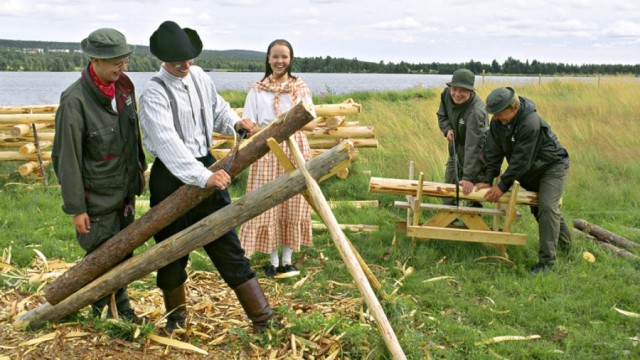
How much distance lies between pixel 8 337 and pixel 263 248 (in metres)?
2.50

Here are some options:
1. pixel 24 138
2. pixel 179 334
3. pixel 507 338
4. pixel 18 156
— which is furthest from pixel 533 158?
pixel 24 138

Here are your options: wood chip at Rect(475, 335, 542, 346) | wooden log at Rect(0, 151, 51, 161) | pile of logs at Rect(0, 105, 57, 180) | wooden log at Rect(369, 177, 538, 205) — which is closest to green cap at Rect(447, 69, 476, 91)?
wooden log at Rect(369, 177, 538, 205)

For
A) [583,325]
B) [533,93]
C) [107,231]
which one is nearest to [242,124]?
[107,231]

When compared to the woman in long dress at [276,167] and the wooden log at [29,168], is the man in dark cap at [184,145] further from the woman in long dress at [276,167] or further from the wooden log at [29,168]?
the wooden log at [29,168]

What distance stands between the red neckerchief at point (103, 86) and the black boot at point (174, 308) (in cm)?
154

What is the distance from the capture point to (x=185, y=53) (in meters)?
3.96

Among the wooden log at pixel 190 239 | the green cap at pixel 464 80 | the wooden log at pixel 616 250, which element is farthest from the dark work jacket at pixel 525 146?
the wooden log at pixel 190 239

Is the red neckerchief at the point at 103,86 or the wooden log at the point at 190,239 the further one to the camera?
the red neckerchief at the point at 103,86

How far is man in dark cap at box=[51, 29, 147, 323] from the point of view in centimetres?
400

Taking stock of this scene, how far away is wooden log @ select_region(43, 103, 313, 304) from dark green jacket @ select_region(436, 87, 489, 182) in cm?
325

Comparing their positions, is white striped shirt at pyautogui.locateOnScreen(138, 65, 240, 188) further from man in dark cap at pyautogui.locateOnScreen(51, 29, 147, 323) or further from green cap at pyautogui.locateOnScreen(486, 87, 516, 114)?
green cap at pyautogui.locateOnScreen(486, 87, 516, 114)

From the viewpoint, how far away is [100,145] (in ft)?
13.7

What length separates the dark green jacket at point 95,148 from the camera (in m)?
4.02

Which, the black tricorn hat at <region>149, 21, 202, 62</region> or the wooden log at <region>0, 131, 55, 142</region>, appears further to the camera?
the wooden log at <region>0, 131, 55, 142</region>
